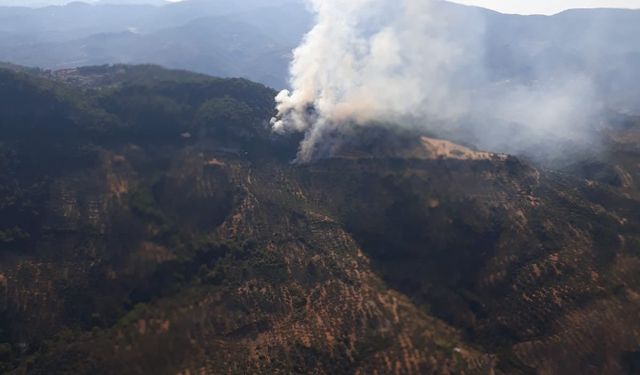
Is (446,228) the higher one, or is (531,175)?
(531,175)

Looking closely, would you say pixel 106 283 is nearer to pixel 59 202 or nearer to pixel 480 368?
pixel 59 202

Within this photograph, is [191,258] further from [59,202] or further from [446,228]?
[446,228]

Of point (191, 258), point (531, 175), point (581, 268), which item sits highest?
point (531, 175)

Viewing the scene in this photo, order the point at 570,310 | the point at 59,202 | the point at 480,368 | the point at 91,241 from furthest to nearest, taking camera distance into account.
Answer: the point at 59,202 < the point at 91,241 < the point at 570,310 < the point at 480,368

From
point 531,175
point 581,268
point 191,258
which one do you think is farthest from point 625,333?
point 191,258

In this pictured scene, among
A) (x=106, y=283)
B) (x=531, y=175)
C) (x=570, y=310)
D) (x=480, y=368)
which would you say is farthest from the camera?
(x=531, y=175)

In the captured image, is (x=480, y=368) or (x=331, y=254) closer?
(x=480, y=368)
